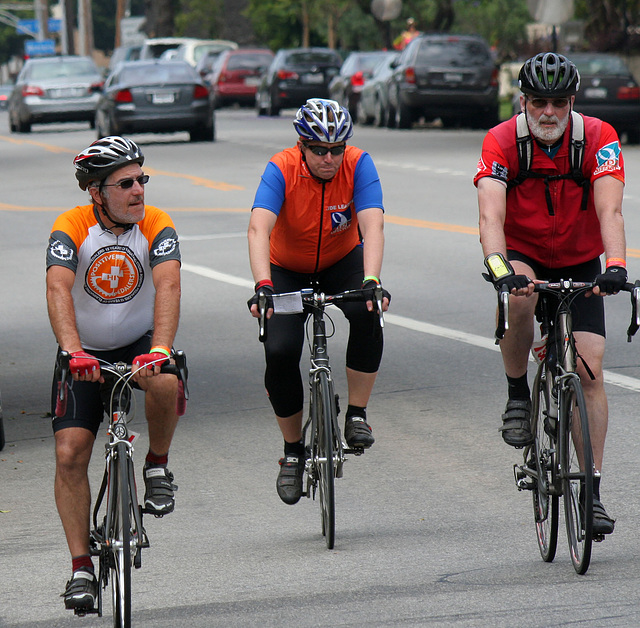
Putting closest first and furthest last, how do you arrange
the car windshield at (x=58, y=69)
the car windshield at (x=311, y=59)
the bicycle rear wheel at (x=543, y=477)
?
the bicycle rear wheel at (x=543, y=477), the car windshield at (x=58, y=69), the car windshield at (x=311, y=59)

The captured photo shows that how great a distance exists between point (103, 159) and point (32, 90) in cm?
3161

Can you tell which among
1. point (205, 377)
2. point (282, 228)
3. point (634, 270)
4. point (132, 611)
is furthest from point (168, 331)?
point (634, 270)

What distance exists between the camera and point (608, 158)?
6059mm

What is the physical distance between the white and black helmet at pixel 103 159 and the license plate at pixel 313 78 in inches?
1385

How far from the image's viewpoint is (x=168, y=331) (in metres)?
5.29

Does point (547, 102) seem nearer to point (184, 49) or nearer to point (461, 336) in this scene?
point (461, 336)

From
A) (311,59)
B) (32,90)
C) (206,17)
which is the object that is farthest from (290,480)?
(206,17)

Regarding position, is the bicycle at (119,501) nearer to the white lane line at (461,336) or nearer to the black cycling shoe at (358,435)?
the black cycling shoe at (358,435)

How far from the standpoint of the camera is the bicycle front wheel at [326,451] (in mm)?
6116

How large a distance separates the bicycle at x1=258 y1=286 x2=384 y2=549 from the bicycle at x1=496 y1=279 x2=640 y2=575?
76cm

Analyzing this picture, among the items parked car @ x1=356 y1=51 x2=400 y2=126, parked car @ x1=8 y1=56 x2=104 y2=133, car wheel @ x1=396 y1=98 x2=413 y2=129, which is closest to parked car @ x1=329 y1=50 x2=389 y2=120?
parked car @ x1=356 y1=51 x2=400 y2=126

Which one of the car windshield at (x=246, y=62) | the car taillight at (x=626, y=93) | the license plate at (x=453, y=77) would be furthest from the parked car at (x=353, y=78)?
the car taillight at (x=626, y=93)

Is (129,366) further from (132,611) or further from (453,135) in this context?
(453,135)

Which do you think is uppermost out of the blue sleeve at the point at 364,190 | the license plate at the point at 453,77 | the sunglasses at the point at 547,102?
the sunglasses at the point at 547,102
